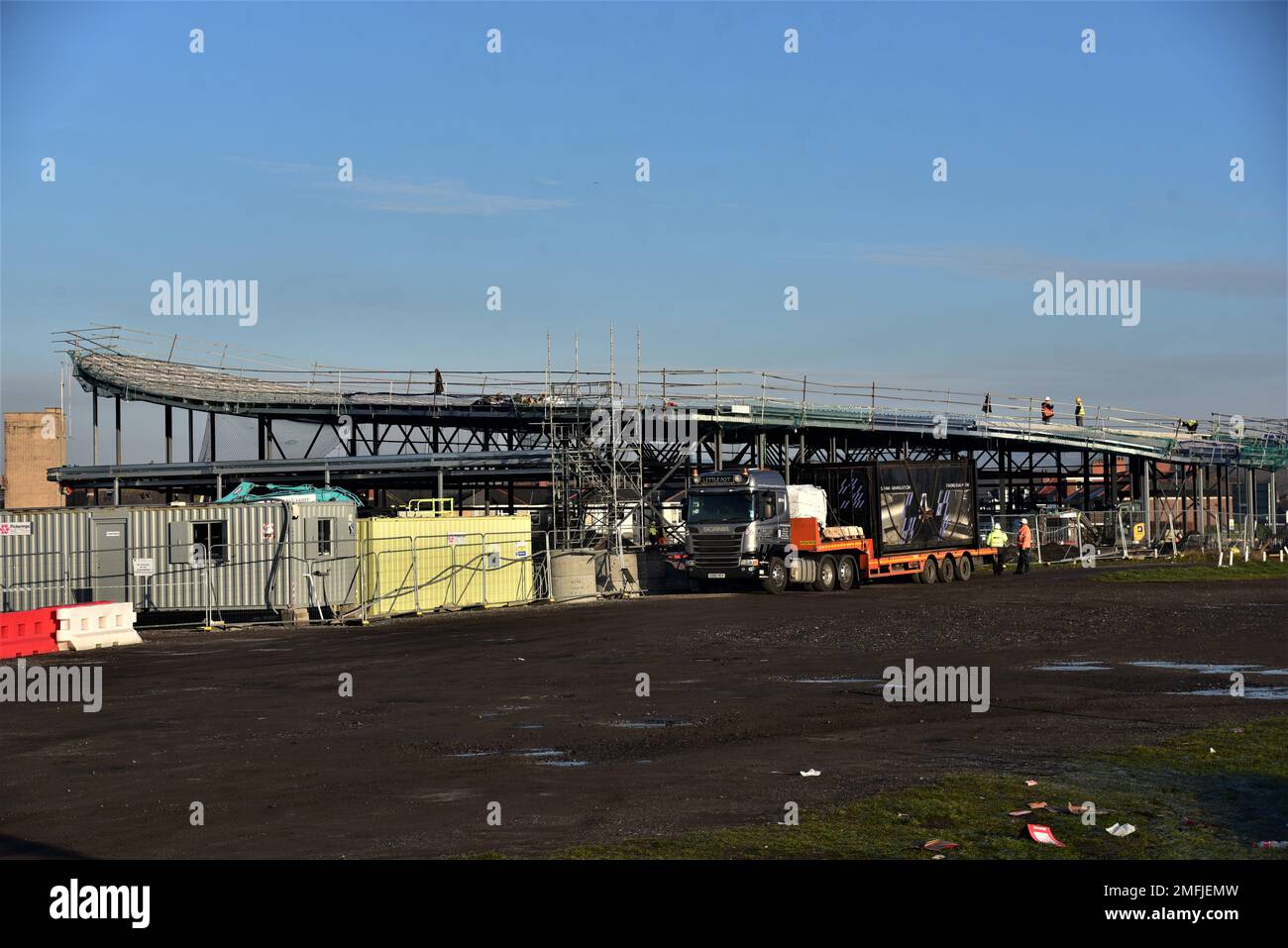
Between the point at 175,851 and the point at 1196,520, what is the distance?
2331 inches

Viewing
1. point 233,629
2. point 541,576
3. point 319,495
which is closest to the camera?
point 233,629

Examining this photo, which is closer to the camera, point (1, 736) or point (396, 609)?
point (1, 736)

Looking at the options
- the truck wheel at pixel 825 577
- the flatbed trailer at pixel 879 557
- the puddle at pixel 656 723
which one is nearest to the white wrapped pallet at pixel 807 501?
the flatbed trailer at pixel 879 557

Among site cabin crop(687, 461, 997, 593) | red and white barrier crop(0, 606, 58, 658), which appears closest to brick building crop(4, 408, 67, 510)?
site cabin crop(687, 461, 997, 593)

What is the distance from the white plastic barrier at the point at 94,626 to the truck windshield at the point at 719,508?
1635 cm

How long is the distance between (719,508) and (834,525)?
14.1 feet

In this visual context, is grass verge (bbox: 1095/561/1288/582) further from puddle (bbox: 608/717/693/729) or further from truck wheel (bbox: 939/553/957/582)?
puddle (bbox: 608/717/693/729)

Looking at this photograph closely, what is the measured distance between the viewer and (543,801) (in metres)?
10.9

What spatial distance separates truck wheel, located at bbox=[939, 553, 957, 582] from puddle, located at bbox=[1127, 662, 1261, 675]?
71.6 feet

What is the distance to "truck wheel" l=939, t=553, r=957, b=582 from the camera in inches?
1647

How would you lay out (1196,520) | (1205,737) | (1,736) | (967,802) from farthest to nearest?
1. (1196,520)
2. (1,736)
3. (1205,737)
4. (967,802)

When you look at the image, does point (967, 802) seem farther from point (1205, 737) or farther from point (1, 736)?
point (1, 736)

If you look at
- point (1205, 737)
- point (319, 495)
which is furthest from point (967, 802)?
point (319, 495)

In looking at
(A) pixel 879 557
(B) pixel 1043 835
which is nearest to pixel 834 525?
(A) pixel 879 557
